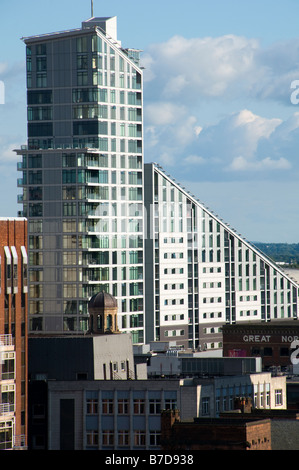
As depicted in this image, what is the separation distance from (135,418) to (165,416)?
28.1 m

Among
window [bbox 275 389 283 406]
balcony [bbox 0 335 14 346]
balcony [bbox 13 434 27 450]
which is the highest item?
balcony [bbox 0 335 14 346]

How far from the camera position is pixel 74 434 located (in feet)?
447

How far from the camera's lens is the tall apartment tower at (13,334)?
137 meters

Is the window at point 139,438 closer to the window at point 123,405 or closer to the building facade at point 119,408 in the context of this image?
the building facade at point 119,408

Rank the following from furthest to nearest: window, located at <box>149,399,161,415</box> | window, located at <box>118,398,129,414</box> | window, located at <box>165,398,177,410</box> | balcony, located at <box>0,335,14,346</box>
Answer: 1. balcony, located at <box>0,335,14,346</box>
2. window, located at <box>118,398,129,414</box>
3. window, located at <box>165,398,177,410</box>
4. window, located at <box>149,399,161,415</box>

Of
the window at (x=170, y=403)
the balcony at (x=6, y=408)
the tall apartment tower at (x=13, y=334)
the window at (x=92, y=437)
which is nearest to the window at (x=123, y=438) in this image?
the window at (x=92, y=437)

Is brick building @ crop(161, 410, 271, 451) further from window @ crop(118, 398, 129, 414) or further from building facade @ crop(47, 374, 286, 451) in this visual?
window @ crop(118, 398, 129, 414)

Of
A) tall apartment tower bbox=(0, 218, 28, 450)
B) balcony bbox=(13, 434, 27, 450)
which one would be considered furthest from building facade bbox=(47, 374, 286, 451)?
tall apartment tower bbox=(0, 218, 28, 450)

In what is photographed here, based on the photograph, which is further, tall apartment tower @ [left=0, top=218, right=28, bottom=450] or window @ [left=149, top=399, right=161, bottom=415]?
tall apartment tower @ [left=0, top=218, right=28, bottom=450]

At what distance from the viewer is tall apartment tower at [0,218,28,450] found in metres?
137

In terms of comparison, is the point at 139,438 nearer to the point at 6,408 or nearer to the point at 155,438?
the point at 155,438

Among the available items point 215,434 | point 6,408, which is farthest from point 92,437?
point 215,434

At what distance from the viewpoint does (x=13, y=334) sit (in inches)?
5527
